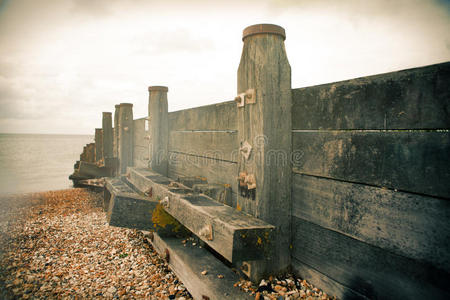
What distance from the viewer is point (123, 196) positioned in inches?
116

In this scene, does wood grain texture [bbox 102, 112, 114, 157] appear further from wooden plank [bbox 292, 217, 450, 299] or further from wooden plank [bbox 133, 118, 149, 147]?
wooden plank [bbox 292, 217, 450, 299]

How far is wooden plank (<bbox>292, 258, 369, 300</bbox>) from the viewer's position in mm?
1898

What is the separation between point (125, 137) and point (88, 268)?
5881mm

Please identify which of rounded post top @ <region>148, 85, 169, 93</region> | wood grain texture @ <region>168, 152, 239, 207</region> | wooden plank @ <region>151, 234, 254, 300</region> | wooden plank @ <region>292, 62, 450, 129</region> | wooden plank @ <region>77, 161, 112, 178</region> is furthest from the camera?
wooden plank @ <region>77, 161, 112, 178</region>

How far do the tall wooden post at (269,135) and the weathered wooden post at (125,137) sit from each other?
7.11 metres

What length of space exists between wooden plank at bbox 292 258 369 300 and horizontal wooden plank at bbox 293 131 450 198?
2.80 ft

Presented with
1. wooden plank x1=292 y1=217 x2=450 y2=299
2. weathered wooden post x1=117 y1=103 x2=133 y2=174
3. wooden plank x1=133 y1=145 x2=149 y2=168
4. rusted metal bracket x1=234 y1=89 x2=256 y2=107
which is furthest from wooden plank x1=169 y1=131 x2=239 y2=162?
weathered wooden post x1=117 y1=103 x2=133 y2=174

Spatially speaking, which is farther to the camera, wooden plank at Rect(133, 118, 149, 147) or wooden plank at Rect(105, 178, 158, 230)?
wooden plank at Rect(133, 118, 149, 147)

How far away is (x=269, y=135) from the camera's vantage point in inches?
87.6

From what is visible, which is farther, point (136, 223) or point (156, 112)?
point (156, 112)

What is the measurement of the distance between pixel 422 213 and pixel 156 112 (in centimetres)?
496

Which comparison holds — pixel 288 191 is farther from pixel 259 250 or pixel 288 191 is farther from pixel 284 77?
pixel 284 77

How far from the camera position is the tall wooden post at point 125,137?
27.8ft

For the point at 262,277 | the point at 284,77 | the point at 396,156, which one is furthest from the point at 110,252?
the point at 396,156
